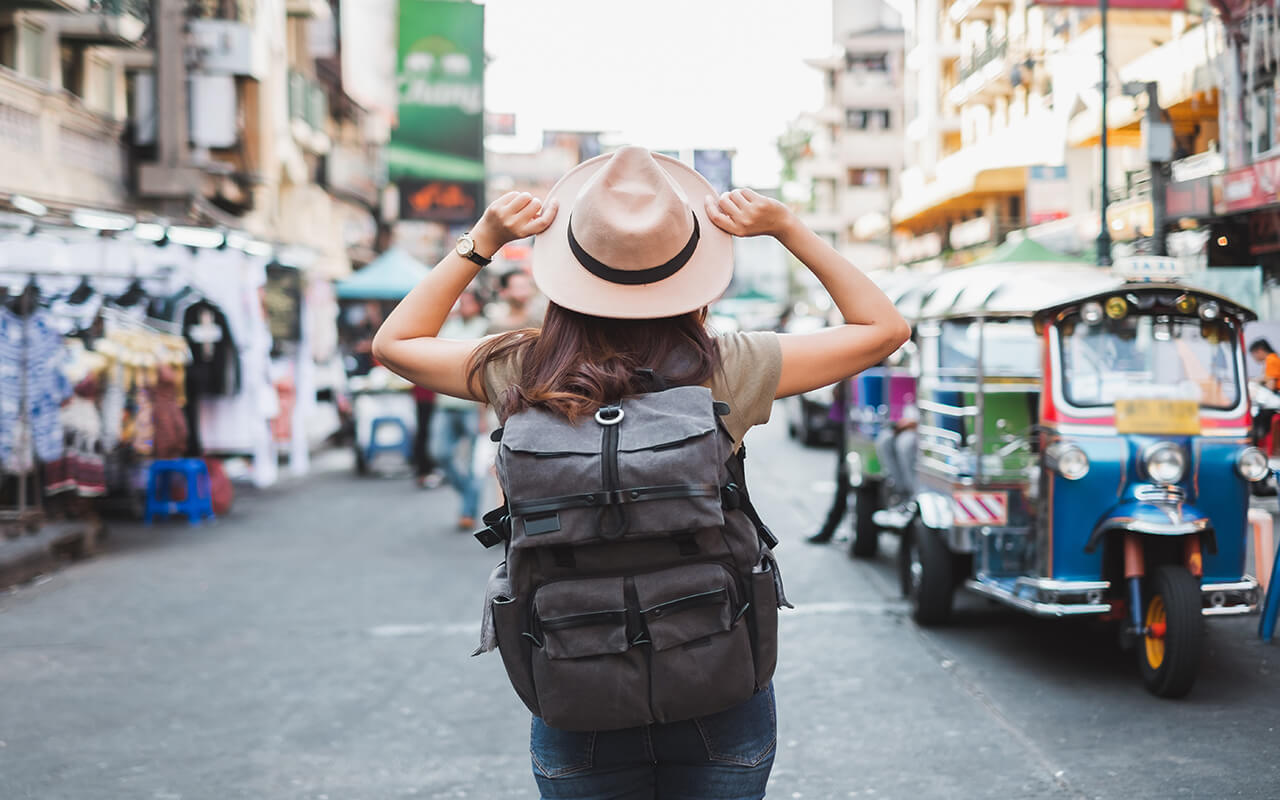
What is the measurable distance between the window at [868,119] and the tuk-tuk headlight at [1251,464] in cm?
6616

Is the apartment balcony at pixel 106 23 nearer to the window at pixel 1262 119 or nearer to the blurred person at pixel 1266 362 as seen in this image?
the blurred person at pixel 1266 362

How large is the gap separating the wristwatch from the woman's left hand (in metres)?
0.46

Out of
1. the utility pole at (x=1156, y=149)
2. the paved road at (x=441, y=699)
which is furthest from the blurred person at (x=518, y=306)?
the utility pole at (x=1156, y=149)

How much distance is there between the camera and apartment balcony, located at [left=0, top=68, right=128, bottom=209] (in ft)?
47.3

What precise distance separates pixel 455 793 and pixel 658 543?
299 centimetres

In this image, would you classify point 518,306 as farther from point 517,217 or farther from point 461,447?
point 517,217

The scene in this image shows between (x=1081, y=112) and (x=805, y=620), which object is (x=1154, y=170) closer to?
(x=1081, y=112)

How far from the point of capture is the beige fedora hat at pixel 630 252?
2324mm

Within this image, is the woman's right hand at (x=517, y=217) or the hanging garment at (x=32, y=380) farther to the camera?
the hanging garment at (x=32, y=380)

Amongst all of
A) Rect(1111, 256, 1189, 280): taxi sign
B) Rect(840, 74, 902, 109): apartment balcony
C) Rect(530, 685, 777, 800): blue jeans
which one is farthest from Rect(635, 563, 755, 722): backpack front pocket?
Rect(840, 74, 902, 109): apartment balcony

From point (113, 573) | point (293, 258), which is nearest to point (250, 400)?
point (293, 258)

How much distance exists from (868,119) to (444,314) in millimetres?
71098

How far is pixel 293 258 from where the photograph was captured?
A: 45.9 feet

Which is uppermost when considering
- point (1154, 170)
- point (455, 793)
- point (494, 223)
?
Answer: point (1154, 170)
